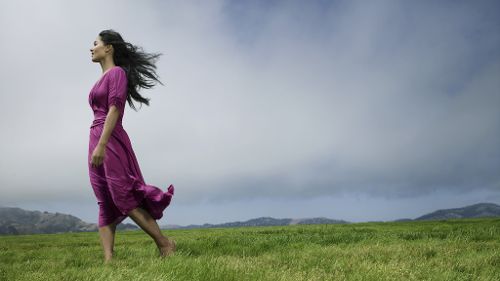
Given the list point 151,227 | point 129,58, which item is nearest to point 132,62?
point 129,58

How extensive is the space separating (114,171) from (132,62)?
1950 mm

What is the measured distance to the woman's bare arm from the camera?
636 cm

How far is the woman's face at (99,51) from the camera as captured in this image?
23.3ft

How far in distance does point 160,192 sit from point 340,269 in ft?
9.59

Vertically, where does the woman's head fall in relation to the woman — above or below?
above

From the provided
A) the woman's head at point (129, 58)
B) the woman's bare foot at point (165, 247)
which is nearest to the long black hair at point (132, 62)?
the woman's head at point (129, 58)

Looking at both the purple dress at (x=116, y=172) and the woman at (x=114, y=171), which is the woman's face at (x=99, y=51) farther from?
the purple dress at (x=116, y=172)

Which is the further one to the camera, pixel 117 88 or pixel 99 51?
pixel 99 51

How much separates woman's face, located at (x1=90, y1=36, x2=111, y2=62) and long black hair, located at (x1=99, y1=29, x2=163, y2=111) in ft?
0.23

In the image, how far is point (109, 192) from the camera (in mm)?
6820

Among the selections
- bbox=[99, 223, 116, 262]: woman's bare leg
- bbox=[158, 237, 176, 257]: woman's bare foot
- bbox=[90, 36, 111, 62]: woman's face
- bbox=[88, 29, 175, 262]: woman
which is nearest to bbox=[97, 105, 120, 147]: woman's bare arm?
bbox=[88, 29, 175, 262]: woman

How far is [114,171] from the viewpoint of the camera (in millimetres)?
6480

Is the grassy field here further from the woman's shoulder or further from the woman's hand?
the woman's shoulder

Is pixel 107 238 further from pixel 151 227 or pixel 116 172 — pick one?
pixel 116 172
